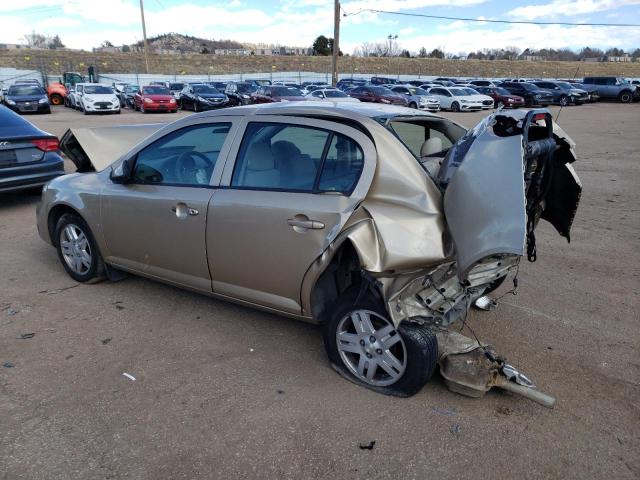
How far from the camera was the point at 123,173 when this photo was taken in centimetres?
418

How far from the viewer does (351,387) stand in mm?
3221

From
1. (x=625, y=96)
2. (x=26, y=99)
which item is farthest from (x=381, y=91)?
(x=625, y=96)

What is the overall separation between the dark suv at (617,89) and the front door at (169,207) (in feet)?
136

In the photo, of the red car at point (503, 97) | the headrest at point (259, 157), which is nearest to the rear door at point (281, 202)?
the headrest at point (259, 157)

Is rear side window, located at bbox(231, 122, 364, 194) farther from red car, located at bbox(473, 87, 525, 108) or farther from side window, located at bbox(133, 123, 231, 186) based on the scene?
red car, located at bbox(473, 87, 525, 108)

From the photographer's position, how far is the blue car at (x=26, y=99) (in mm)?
26375

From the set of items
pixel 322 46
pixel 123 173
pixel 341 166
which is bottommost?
pixel 123 173

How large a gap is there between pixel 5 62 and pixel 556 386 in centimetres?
7207

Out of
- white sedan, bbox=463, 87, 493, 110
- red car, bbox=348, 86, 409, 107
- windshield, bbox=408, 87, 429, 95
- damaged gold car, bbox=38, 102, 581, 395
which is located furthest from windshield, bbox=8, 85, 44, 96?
damaged gold car, bbox=38, 102, 581, 395

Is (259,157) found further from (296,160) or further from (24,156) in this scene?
(24,156)

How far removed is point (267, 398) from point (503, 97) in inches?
1302

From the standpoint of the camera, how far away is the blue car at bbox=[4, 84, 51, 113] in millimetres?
26375

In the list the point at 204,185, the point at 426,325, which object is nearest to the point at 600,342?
the point at 426,325

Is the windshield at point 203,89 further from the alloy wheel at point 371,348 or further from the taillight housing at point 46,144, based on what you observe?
the alloy wheel at point 371,348
